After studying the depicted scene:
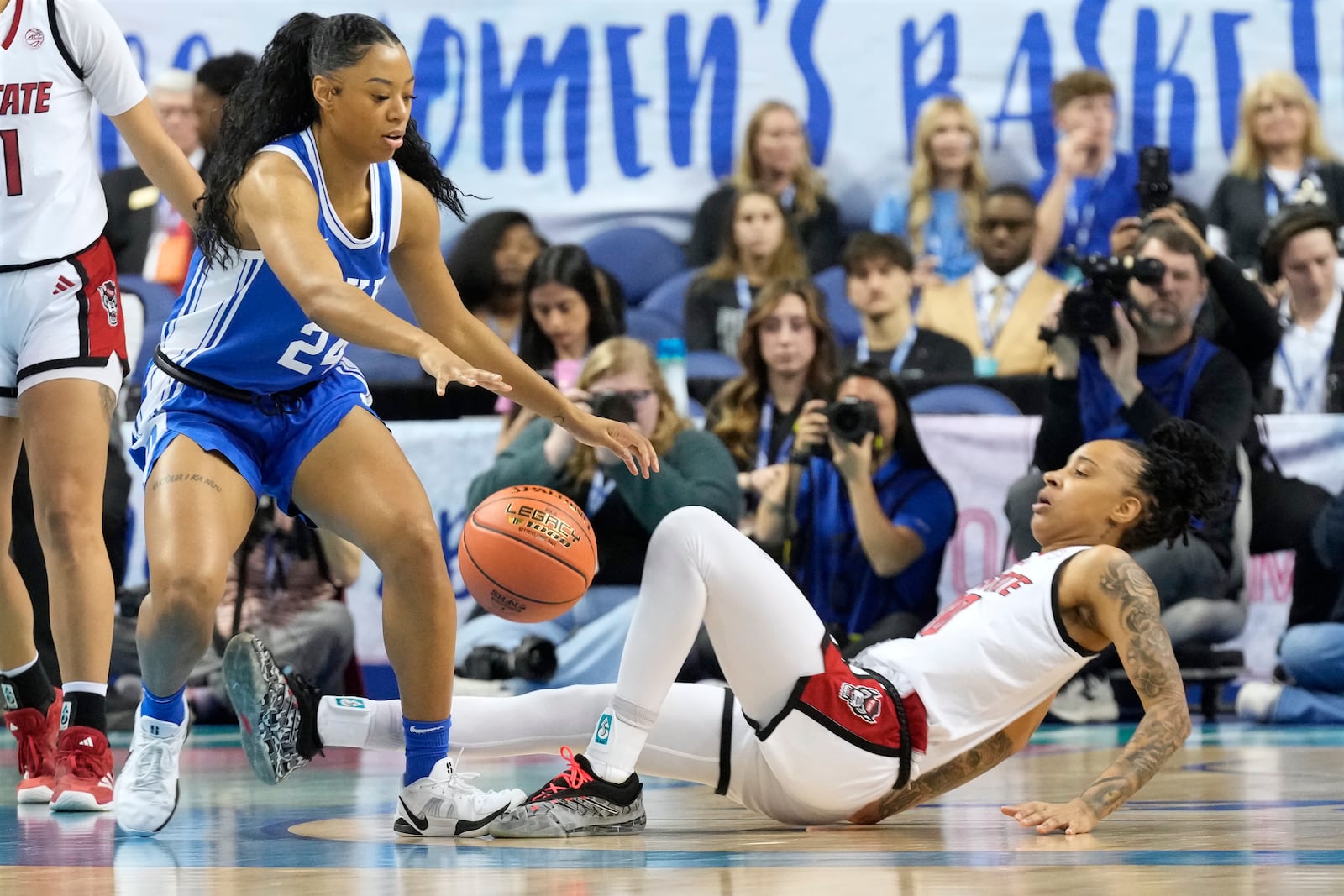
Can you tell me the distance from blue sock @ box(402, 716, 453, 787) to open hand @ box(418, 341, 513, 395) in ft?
3.02

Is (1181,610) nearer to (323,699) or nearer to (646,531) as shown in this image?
(646,531)

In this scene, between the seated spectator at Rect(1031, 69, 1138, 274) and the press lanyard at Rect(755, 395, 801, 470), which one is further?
the seated spectator at Rect(1031, 69, 1138, 274)

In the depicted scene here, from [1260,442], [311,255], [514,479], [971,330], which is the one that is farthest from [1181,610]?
[311,255]

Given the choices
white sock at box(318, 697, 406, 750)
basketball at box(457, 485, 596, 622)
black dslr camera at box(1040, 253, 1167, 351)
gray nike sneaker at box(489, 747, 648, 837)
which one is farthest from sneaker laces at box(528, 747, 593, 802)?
black dslr camera at box(1040, 253, 1167, 351)

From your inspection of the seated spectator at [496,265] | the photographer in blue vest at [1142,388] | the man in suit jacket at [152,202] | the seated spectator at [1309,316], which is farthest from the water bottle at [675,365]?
the seated spectator at [1309,316]

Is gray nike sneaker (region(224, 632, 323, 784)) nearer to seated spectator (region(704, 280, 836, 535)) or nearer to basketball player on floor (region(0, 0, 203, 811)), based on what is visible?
basketball player on floor (region(0, 0, 203, 811))

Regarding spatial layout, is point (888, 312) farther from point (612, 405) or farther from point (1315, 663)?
point (1315, 663)

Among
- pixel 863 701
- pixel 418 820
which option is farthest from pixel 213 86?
pixel 863 701

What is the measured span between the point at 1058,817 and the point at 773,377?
411 cm

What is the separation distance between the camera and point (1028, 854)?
10.0 feet

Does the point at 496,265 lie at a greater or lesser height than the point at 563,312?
greater

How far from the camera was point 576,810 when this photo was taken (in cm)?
346

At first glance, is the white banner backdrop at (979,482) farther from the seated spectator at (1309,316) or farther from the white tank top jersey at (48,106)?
the white tank top jersey at (48,106)

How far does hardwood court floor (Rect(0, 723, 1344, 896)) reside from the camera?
106 inches
